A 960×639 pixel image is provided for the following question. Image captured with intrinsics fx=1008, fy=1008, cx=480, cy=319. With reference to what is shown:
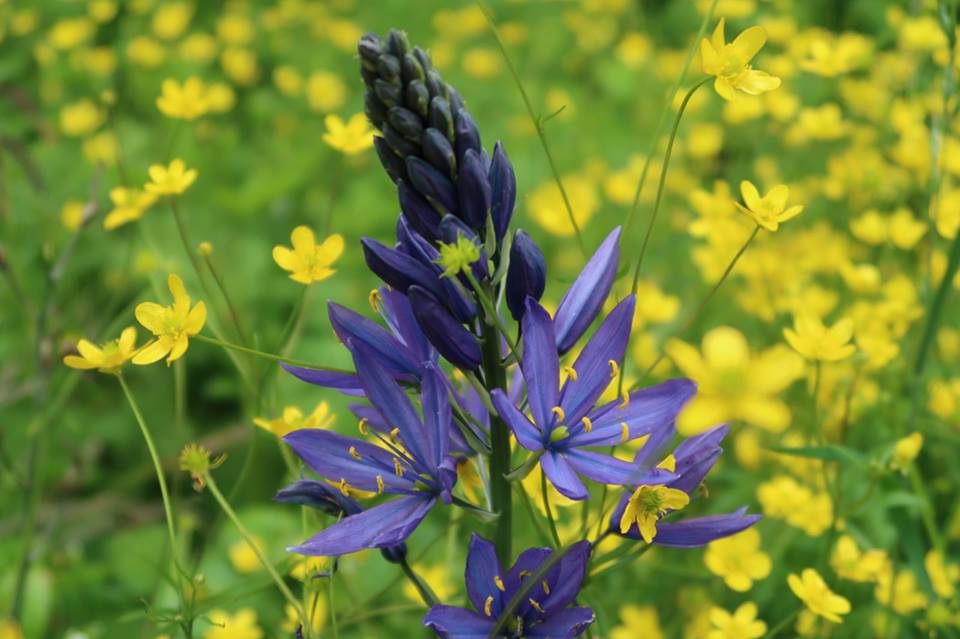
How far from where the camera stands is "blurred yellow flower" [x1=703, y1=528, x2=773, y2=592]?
6.88 ft

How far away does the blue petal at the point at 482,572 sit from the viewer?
1569 mm

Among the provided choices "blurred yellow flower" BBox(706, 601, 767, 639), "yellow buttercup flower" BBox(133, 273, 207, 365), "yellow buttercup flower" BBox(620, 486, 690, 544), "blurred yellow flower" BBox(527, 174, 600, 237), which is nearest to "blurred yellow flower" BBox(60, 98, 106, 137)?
"blurred yellow flower" BBox(527, 174, 600, 237)

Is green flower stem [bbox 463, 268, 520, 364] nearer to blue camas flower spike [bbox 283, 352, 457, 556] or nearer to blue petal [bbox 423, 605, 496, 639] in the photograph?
blue camas flower spike [bbox 283, 352, 457, 556]

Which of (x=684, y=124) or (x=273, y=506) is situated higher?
(x=684, y=124)

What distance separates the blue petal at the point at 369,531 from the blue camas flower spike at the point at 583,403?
0.22m

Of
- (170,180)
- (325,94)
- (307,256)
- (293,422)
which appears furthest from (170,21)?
(293,422)

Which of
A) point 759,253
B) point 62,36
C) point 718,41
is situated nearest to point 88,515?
point 759,253

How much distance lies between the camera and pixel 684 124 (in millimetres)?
5754

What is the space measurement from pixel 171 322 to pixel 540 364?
640mm

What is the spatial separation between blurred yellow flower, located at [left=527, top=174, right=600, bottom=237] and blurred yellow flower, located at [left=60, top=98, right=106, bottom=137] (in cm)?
243

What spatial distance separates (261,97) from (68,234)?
6.06 ft

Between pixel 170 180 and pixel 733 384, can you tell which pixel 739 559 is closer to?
pixel 733 384

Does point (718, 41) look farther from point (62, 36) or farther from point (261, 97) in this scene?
point (62, 36)

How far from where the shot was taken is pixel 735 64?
1.70 m
